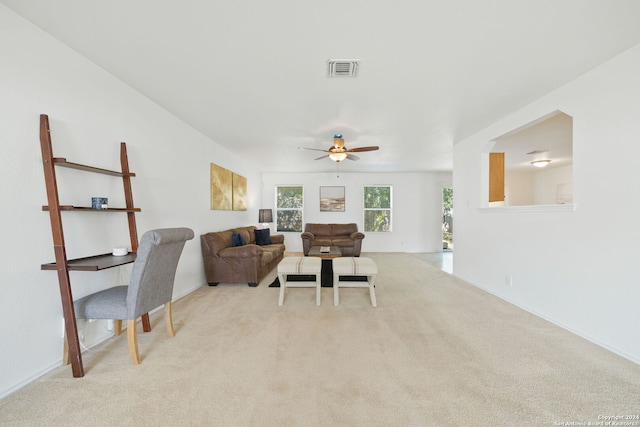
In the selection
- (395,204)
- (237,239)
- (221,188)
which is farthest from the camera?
(395,204)

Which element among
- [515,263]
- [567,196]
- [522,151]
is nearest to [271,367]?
[515,263]

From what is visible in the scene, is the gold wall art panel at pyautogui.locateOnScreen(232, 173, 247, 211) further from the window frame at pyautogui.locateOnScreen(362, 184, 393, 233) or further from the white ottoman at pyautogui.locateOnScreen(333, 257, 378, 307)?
the window frame at pyautogui.locateOnScreen(362, 184, 393, 233)

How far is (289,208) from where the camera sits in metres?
8.05

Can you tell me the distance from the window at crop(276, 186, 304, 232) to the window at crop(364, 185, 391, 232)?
6.88ft

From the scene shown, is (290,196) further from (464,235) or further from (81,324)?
(81,324)

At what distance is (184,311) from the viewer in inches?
120

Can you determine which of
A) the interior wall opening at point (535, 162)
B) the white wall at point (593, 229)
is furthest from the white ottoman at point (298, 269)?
the interior wall opening at point (535, 162)

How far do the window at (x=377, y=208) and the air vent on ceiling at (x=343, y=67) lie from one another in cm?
573

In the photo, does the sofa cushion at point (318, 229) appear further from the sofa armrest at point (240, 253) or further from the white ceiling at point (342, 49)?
the white ceiling at point (342, 49)

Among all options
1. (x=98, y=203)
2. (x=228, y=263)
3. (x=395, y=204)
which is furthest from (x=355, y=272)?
(x=395, y=204)

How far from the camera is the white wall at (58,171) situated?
1.68m

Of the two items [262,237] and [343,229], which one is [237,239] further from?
[343,229]

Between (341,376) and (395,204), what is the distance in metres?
6.65

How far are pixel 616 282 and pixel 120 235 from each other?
4559 millimetres
